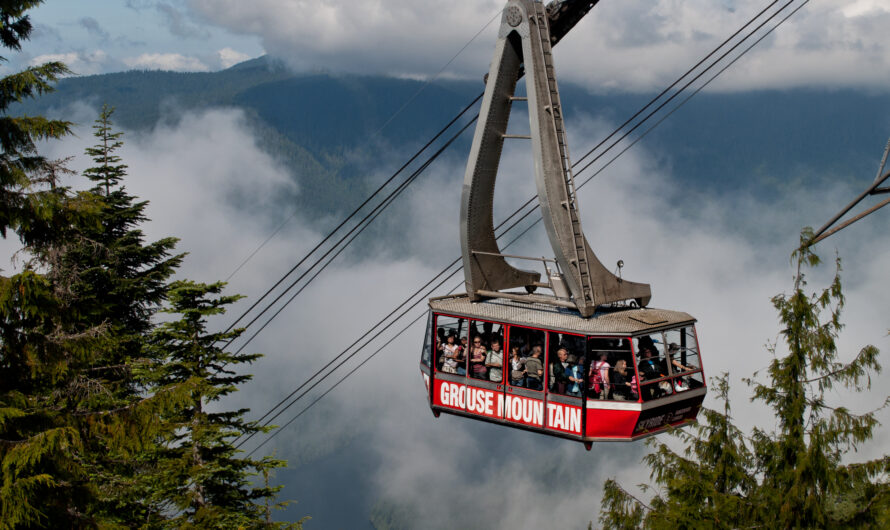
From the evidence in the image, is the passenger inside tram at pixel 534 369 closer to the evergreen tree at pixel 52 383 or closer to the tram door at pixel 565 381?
the tram door at pixel 565 381

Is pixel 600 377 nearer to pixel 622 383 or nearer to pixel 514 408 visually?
pixel 622 383

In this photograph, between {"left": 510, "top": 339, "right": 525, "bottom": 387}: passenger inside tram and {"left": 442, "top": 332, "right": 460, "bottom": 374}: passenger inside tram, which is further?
{"left": 442, "top": 332, "right": 460, "bottom": 374}: passenger inside tram

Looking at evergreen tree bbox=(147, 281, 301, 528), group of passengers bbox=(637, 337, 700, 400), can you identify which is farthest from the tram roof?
evergreen tree bbox=(147, 281, 301, 528)

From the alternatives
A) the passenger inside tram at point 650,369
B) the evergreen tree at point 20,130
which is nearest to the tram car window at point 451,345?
the passenger inside tram at point 650,369

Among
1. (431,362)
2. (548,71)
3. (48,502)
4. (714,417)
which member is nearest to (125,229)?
(431,362)

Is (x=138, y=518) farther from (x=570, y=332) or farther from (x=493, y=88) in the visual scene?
(x=493, y=88)

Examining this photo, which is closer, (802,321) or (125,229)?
(802,321)

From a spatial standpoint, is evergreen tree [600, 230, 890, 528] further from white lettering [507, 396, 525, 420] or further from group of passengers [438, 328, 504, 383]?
group of passengers [438, 328, 504, 383]
